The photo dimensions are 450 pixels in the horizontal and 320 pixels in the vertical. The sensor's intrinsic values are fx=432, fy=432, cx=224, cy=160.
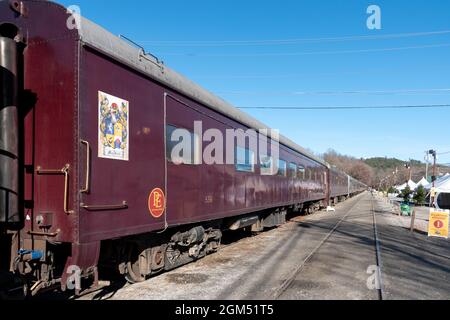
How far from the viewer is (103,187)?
206 inches

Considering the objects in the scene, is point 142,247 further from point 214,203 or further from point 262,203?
point 262,203

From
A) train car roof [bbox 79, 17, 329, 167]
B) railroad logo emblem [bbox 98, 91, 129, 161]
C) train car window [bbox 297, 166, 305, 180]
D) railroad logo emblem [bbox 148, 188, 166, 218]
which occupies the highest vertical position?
train car roof [bbox 79, 17, 329, 167]

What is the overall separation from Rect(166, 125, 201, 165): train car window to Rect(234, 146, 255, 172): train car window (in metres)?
2.30

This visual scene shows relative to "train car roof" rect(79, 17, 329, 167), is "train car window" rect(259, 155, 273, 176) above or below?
below

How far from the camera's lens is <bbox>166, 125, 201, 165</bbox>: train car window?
22.7 feet

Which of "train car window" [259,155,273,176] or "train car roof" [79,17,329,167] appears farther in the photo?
"train car window" [259,155,273,176]

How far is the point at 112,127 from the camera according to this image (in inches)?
215

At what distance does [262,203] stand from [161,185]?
638 cm

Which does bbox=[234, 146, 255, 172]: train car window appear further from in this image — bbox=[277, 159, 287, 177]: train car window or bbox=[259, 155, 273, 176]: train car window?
bbox=[277, 159, 287, 177]: train car window

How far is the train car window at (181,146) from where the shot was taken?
22.7 ft

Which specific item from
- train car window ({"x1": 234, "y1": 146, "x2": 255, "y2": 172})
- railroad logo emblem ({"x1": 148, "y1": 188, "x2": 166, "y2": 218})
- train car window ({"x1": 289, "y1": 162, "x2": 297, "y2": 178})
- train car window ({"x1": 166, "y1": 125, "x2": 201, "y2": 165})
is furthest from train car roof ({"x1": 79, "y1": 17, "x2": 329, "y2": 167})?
train car window ({"x1": 289, "y1": 162, "x2": 297, "y2": 178})

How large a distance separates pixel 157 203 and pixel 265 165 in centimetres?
665

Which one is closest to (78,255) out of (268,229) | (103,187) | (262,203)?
(103,187)
